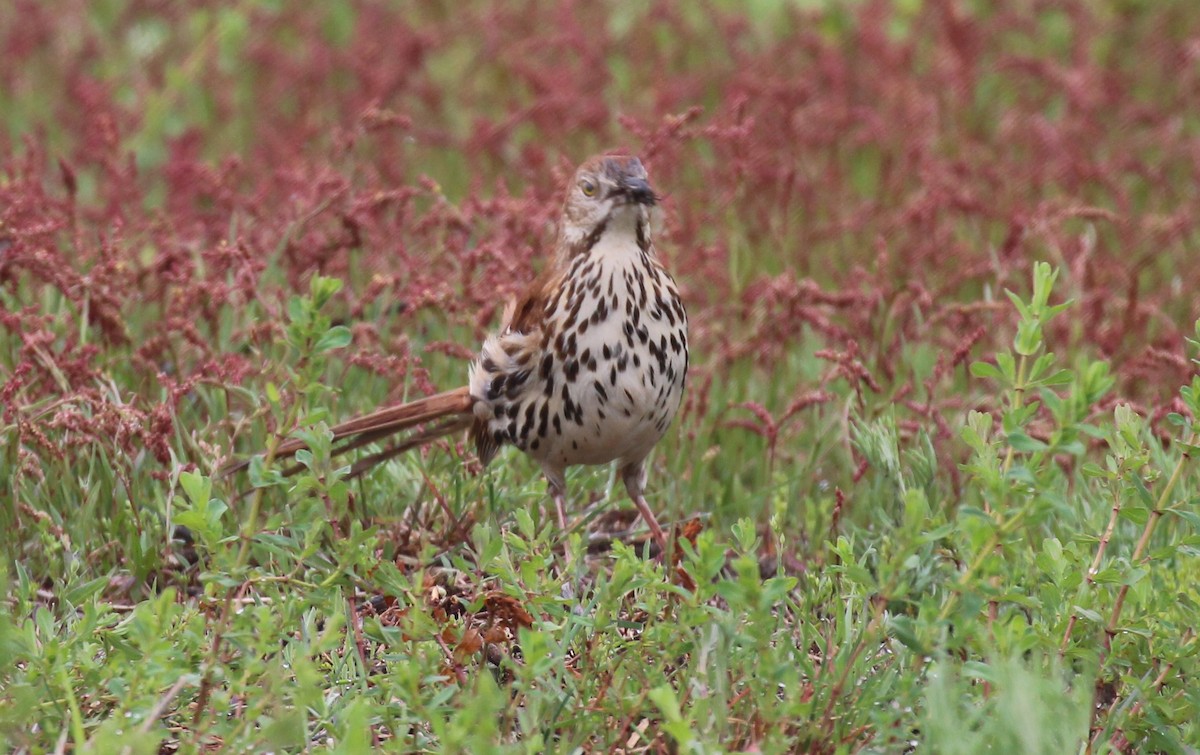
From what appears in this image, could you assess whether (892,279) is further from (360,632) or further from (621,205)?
(360,632)

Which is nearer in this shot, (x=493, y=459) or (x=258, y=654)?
(x=258, y=654)

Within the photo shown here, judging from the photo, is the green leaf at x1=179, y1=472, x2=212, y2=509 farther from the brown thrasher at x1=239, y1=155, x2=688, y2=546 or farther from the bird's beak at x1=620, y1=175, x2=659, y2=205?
the bird's beak at x1=620, y1=175, x2=659, y2=205

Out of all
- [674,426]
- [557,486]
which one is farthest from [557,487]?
[674,426]

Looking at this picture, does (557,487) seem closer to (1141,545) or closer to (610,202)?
(610,202)

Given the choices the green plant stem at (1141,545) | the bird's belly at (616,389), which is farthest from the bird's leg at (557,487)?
the green plant stem at (1141,545)

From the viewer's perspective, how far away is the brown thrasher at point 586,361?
13.7 feet

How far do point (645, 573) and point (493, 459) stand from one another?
1669 mm

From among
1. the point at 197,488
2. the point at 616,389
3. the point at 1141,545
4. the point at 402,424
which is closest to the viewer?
the point at 197,488

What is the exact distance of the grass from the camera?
3.03m

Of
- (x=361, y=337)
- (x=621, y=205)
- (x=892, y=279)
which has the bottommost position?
(x=892, y=279)

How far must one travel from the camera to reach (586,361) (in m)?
4.18

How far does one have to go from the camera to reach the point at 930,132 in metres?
7.58

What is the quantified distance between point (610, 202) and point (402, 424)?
0.83m

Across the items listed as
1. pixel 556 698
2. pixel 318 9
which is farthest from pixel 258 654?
pixel 318 9
